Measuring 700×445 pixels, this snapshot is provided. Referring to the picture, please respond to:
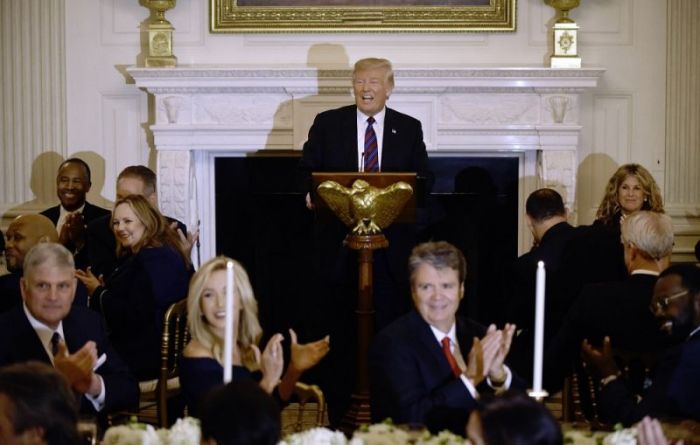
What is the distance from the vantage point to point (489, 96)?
778cm

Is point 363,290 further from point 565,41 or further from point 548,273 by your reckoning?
point 565,41

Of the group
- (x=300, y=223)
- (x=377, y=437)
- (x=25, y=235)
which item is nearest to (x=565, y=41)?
(x=300, y=223)

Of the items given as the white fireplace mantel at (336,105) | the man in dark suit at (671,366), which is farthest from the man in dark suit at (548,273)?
the white fireplace mantel at (336,105)

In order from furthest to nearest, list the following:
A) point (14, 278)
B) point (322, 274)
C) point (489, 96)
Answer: point (489, 96), point (322, 274), point (14, 278)

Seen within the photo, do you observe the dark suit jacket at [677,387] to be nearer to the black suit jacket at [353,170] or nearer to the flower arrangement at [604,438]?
the flower arrangement at [604,438]

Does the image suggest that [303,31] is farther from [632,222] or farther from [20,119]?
[632,222]

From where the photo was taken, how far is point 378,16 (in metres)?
7.89

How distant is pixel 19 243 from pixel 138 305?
1.88 feet

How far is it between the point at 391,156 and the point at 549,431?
3692mm

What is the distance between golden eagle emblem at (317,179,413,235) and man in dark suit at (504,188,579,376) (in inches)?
37.4

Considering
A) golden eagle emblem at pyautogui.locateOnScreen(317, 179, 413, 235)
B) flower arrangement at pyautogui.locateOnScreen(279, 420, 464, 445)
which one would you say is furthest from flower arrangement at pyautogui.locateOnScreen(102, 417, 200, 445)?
golden eagle emblem at pyautogui.locateOnScreen(317, 179, 413, 235)

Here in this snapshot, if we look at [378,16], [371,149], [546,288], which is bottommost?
[546,288]

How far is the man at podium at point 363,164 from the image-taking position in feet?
19.0

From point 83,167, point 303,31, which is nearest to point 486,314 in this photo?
point 303,31
